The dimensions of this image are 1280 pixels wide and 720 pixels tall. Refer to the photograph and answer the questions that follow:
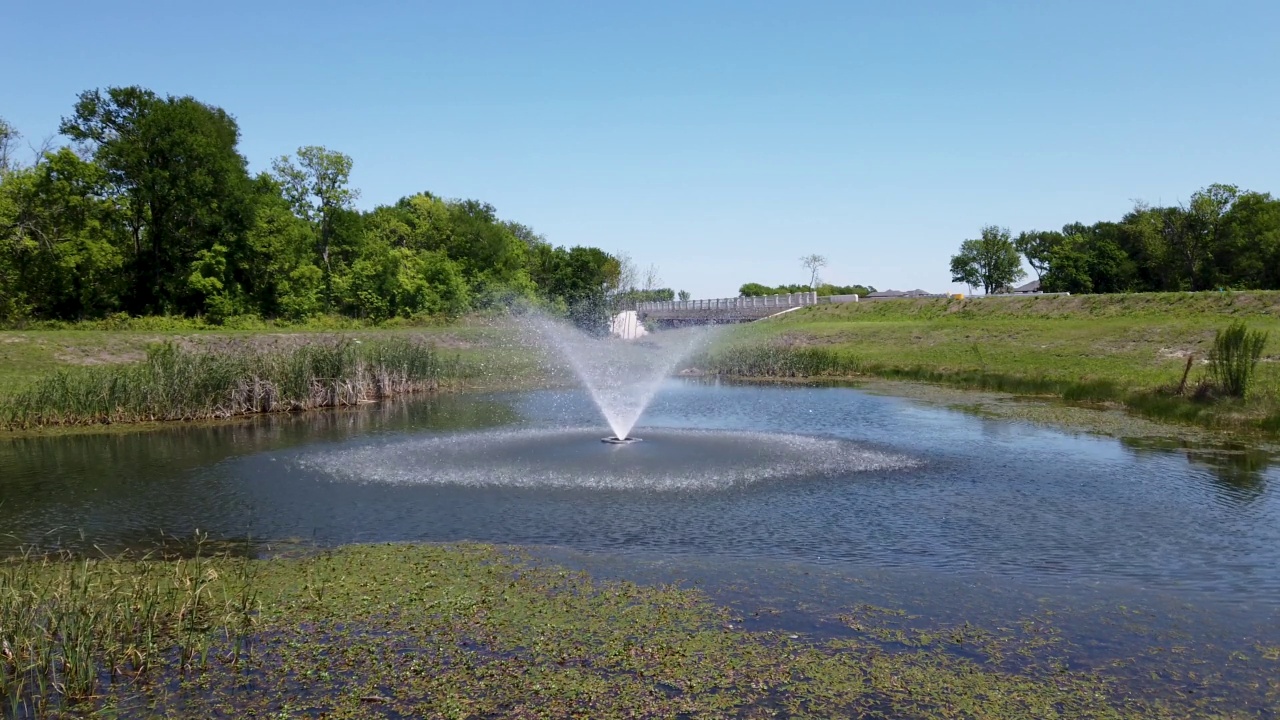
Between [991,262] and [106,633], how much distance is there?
438ft

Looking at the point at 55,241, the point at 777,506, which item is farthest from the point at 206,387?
the point at 55,241

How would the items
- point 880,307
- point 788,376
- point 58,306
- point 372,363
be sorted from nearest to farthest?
point 372,363
point 788,376
point 58,306
point 880,307

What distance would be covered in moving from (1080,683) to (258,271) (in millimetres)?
69555

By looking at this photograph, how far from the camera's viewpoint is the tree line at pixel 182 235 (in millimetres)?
57594

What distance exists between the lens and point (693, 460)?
21.4m

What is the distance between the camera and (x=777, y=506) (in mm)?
16891

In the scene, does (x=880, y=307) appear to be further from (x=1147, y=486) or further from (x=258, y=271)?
(x=1147, y=486)

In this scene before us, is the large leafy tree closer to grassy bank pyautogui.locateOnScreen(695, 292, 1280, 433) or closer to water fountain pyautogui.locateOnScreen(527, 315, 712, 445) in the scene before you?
water fountain pyautogui.locateOnScreen(527, 315, 712, 445)

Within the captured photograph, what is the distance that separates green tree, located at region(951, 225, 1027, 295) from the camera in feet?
421

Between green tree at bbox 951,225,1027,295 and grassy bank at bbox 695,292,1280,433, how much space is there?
63.9 metres

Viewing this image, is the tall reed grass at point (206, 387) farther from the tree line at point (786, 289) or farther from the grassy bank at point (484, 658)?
the tree line at point (786, 289)

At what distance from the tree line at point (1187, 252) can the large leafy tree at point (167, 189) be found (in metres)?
79.5

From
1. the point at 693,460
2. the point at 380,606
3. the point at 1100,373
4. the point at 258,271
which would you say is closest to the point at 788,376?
the point at 1100,373

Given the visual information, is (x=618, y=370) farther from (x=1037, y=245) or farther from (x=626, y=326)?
(x=1037, y=245)
